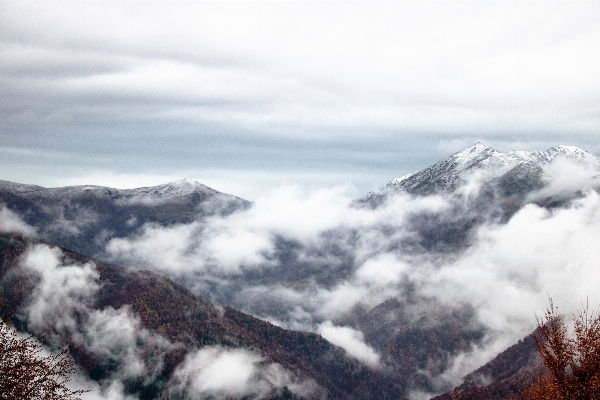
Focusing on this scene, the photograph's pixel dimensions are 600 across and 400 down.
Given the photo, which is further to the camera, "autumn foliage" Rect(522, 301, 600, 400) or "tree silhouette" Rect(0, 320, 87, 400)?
"tree silhouette" Rect(0, 320, 87, 400)

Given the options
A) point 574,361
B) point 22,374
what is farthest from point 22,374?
point 574,361

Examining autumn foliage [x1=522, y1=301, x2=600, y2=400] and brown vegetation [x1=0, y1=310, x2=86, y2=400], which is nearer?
autumn foliage [x1=522, y1=301, x2=600, y2=400]

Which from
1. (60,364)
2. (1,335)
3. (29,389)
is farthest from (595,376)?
(1,335)

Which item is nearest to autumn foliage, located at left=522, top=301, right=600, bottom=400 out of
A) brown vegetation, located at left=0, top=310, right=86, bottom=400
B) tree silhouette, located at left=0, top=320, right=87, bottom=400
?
brown vegetation, located at left=0, top=310, right=86, bottom=400

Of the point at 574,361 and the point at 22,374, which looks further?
the point at 574,361

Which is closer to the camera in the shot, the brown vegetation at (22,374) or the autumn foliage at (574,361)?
the autumn foliage at (574,361)

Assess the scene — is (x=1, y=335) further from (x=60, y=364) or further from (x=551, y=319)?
(x=551, y=319)

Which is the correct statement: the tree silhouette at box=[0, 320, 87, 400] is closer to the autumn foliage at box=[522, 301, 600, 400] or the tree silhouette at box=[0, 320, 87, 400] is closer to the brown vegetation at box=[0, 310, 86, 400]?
the brown vegetation at box=[0, 310, 86, 400]

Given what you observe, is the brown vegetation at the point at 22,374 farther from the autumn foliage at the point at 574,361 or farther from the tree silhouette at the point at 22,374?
the autumn foliage at the point at 574,361

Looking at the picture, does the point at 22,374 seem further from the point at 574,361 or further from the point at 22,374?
the point at 574,361

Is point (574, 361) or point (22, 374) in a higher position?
point (574, 361)

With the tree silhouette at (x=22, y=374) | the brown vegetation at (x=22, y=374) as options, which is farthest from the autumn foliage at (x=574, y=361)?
the tree silhouette at (x=22, y=374)
